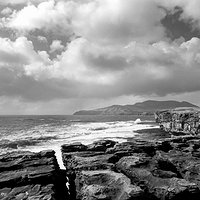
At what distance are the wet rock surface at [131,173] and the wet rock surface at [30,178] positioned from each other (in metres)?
1.65

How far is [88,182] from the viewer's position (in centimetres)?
1734

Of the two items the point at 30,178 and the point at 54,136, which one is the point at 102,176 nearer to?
the point at 30,178

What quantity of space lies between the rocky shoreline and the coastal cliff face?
2119 inches

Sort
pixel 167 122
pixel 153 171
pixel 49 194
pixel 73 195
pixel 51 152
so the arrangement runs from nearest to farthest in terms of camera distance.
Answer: pixel 49 194 < pixel 153 171 < pixel 73 195 < pixel 51 152 < pixel 167 122

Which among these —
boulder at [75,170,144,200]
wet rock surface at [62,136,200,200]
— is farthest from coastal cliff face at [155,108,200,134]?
boulder at [75,170,144,200]

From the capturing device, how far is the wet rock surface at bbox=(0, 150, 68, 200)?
53.6 feet

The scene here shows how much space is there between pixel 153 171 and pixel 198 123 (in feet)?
202

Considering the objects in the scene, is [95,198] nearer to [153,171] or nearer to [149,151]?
[153,171]

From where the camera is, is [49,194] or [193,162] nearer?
[49,194]

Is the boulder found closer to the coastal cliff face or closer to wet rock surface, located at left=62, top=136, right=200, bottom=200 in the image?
wet rock surface, located at left=62, top=136, right=200, bottom=200

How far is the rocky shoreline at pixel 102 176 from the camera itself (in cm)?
1572

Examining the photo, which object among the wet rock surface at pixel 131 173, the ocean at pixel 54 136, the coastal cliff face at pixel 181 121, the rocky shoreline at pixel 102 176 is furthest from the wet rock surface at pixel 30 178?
the coastal cliff face at pixel 181 121

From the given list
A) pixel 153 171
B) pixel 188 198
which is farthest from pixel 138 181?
pixel 188 198

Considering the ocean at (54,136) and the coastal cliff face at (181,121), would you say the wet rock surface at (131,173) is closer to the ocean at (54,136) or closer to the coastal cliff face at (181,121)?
the ocean at (54,136)
